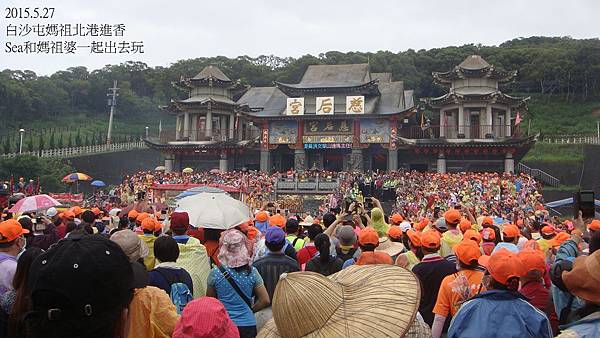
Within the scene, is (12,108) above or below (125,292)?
above

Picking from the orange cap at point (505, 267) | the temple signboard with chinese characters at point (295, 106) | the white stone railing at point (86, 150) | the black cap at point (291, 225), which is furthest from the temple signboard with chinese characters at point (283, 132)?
the orange cap at point (505, 267)

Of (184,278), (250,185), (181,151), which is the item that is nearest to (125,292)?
(184,278)

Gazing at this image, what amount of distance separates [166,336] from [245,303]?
1.01m

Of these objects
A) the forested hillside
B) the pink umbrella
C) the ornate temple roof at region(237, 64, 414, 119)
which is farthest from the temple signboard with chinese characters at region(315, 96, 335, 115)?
the forested hillside

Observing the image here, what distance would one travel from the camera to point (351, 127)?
33969 millimetres

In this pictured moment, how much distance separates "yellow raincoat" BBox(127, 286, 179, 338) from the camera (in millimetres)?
3104

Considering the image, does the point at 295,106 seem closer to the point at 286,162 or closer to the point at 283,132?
the point at 283,132

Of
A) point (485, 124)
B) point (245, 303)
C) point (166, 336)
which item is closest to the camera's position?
point (166, 336)

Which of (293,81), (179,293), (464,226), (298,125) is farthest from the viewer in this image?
(293,81)

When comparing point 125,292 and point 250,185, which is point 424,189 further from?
point 125,292

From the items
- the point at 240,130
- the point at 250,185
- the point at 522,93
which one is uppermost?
the point at 522,93

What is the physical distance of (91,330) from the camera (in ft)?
6.29

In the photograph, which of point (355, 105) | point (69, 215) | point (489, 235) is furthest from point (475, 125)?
point (69, 215)

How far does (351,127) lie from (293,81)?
28852 millimetres
